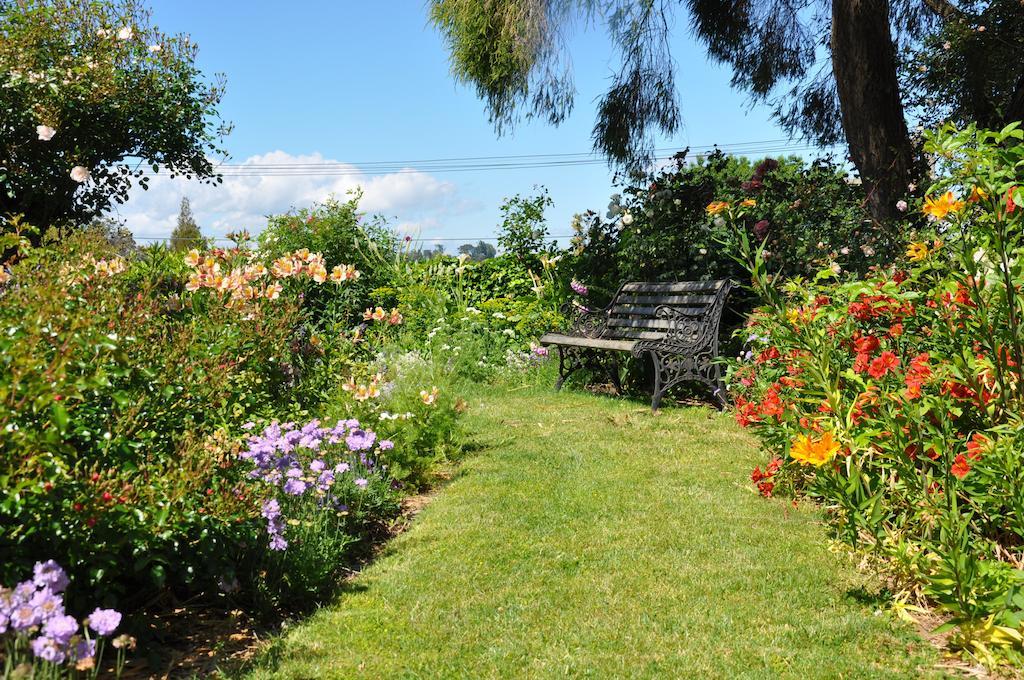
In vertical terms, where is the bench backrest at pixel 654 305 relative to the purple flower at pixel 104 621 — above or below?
above

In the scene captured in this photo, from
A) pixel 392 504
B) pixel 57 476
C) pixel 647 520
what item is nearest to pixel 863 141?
pixel 647 520

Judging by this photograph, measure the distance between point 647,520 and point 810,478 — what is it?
2.69ft

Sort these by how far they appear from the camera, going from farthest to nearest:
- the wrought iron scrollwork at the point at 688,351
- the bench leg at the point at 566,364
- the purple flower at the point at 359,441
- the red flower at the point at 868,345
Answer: the bench leg at the point at 566,364 < the wrought iron scrollwork at the point at 688,351 < the purple flower at the point at 359,441 < the red flower at the point at 868,345

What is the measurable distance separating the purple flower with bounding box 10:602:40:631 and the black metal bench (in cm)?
483

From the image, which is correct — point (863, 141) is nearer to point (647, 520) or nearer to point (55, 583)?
point (647, 520)

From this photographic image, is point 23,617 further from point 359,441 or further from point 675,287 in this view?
point 675,287

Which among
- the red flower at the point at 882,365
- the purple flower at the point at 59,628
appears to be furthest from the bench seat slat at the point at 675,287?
the purple flower at the point at 59,628

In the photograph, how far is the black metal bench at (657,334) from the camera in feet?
21.0

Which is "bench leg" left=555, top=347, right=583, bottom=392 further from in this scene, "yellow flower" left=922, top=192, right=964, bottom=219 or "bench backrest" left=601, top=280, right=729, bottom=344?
"yellow flower" left=922, top=192, right=964, bottom=219

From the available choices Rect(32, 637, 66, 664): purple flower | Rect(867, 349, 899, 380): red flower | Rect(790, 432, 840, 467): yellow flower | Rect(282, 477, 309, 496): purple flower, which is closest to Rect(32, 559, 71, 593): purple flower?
Rect(32, 637, 66, 664): purple flower

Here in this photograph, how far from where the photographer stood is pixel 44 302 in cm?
251

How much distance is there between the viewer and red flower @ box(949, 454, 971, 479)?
2658mm

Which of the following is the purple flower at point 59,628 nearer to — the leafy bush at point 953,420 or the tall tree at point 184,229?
the leafy bush at point 953,420

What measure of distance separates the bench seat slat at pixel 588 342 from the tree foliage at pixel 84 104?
17.3 feet
